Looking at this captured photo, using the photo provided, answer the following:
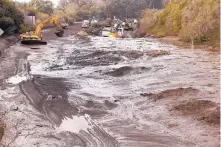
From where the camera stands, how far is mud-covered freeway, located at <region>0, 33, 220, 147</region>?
7.46m

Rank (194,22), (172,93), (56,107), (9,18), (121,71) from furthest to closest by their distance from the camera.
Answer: (9,18)
(194,22)
(121,71)
(172,93)
(56,107)

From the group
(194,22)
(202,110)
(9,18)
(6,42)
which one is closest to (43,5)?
(9,18)

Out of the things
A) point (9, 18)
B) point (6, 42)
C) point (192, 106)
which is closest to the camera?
point (192, 106)

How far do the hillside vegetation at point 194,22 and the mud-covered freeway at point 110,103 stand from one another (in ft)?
26.2

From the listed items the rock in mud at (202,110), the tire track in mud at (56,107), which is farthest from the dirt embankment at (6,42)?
the rock in mud at (202,110)

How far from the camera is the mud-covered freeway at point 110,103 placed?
746 cm

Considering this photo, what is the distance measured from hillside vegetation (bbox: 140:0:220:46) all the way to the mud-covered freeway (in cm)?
800

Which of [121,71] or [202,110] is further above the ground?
[121,71]

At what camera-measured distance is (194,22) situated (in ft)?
86.1

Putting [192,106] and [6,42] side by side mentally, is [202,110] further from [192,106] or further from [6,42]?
[6,42]

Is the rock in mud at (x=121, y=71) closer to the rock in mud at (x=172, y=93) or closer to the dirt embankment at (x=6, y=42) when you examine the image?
the rock in mud at (x=172, y=93)

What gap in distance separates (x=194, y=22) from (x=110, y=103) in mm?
18441

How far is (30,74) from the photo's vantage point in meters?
14.4

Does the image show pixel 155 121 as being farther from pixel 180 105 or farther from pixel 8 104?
pixel 8 104
